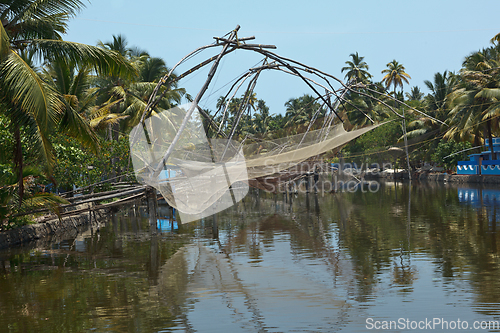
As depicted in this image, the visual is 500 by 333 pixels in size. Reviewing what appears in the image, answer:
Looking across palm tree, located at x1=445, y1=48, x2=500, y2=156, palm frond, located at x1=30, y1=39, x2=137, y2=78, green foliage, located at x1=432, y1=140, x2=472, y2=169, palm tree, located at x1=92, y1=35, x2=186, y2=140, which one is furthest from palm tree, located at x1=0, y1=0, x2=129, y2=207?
green foliage, located at x1=432, y1=140, x2=472, y2=169

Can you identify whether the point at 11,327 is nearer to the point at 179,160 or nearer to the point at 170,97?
the point at 179,160

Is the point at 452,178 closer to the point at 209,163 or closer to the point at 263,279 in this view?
the point at 209,163

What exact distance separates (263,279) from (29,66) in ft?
19.5

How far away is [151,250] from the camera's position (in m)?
10.6

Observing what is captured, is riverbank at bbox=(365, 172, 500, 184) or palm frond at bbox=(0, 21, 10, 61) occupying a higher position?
palm frond at bbox=(0, 21, 10, 61)

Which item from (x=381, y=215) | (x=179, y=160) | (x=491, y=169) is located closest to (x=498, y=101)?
(x=491, y=169)

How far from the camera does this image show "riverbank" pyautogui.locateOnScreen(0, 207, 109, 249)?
11.9 metres

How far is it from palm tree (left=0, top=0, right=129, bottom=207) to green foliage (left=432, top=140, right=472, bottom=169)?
101 ft

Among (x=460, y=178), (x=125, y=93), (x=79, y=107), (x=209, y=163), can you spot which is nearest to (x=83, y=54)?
(x=209, y=163)

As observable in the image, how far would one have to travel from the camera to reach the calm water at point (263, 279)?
5.53 m

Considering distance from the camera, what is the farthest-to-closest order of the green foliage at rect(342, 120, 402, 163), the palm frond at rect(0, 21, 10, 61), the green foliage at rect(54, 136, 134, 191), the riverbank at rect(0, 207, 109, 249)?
the green foliage at rect(342, 120, 402, 163)
the green foliage at rect(54, 136, 134, 191)
the riverbank at rect(0, 207, 109, 249)
the palm frond at rect(0, 21, 10, 61)

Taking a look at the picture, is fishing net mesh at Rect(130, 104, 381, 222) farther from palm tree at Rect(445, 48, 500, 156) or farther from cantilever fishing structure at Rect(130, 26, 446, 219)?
palm tree at Rect(445, 48, 500, 156)

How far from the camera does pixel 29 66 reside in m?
8.60

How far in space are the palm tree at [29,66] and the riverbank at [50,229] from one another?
3114 millimetres
